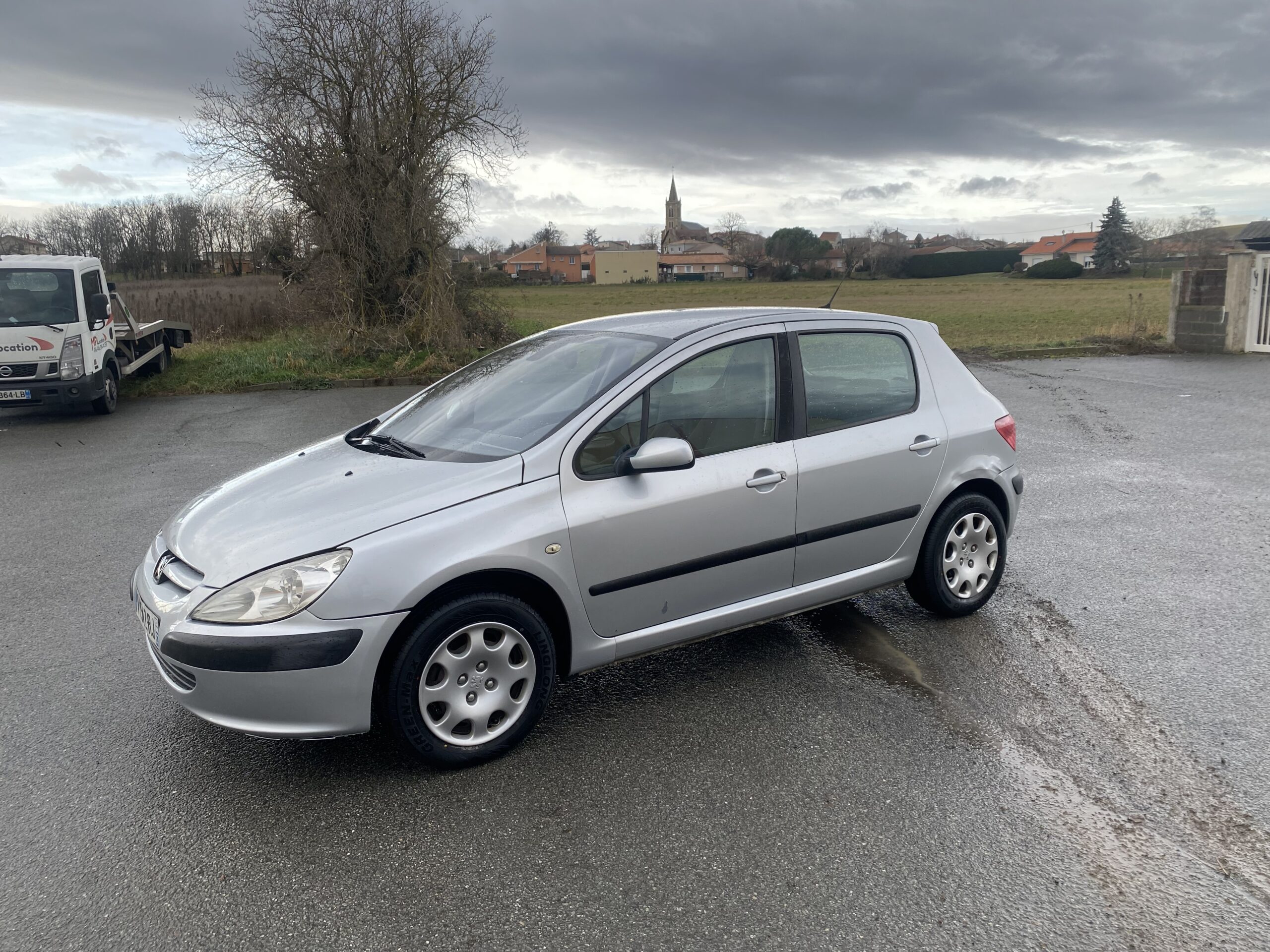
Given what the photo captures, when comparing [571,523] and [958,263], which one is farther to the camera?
[958,263]

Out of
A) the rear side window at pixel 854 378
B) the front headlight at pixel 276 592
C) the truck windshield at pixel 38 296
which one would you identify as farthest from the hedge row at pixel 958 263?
the front headlight at pixel 276 592

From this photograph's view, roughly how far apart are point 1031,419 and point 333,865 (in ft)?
33.4

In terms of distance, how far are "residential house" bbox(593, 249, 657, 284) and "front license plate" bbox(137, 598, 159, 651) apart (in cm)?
9572

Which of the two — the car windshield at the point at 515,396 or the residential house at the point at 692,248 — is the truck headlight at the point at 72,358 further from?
the residential house at the point at 692,248

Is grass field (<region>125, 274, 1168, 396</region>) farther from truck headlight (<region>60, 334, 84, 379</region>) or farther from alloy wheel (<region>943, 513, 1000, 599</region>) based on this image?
truck headlight (<region>60, 334, 84, 379</region>)

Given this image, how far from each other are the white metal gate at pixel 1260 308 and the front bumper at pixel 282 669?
64.3ft

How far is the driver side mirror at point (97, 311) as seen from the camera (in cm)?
1247

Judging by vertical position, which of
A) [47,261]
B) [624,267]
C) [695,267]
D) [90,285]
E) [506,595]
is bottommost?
[506,595]

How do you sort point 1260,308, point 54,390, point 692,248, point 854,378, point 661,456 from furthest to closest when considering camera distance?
point 692,248
point 1260,308
point 54,390
point 854,378
point 661,456

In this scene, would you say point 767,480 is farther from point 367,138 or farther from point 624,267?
point 624,267

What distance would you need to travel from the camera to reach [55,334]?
11.9 metres

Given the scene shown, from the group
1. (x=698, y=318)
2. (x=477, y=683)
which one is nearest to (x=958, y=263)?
(x=698, y=318)

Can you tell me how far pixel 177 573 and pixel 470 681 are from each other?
1204 mm

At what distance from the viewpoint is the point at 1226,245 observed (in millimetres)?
38375
